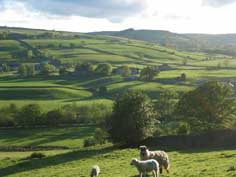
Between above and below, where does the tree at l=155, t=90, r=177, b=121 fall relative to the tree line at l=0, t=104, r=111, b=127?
above

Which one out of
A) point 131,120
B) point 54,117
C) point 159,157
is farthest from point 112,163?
point 54,117

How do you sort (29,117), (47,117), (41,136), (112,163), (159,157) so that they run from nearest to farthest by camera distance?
(159,157)
(112,163)
(41,136)
(29,117)
(47,117)

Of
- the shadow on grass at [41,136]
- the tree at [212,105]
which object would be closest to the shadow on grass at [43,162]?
the tree at [212,105]

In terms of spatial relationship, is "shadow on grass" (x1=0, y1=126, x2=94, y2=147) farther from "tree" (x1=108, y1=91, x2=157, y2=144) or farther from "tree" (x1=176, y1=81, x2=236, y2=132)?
"tree" (x1=176, y1=81, x2=236, y2=132)

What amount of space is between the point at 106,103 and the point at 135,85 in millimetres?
37932

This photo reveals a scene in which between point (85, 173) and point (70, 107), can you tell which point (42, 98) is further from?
point (85, 173)

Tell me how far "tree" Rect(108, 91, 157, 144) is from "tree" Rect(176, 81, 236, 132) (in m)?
7.67

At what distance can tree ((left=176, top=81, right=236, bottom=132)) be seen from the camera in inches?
2724

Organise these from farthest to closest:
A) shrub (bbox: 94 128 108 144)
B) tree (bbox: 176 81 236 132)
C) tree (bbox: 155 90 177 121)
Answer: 1. tree (bbox: 155 90 177 121)
2. shrub (bbox: 94 128 108 144)
3. tree (bbox: 176 81 236 132)

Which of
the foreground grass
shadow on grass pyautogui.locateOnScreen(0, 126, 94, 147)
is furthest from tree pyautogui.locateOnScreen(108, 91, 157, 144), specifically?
shadow on grass pyautogui.locateOnScreen(0, 126, 94, 147)

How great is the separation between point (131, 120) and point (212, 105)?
14.1 meters

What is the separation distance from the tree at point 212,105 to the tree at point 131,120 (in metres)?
7.67

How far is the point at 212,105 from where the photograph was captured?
69.2m

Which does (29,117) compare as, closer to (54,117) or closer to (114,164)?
(54,117)
